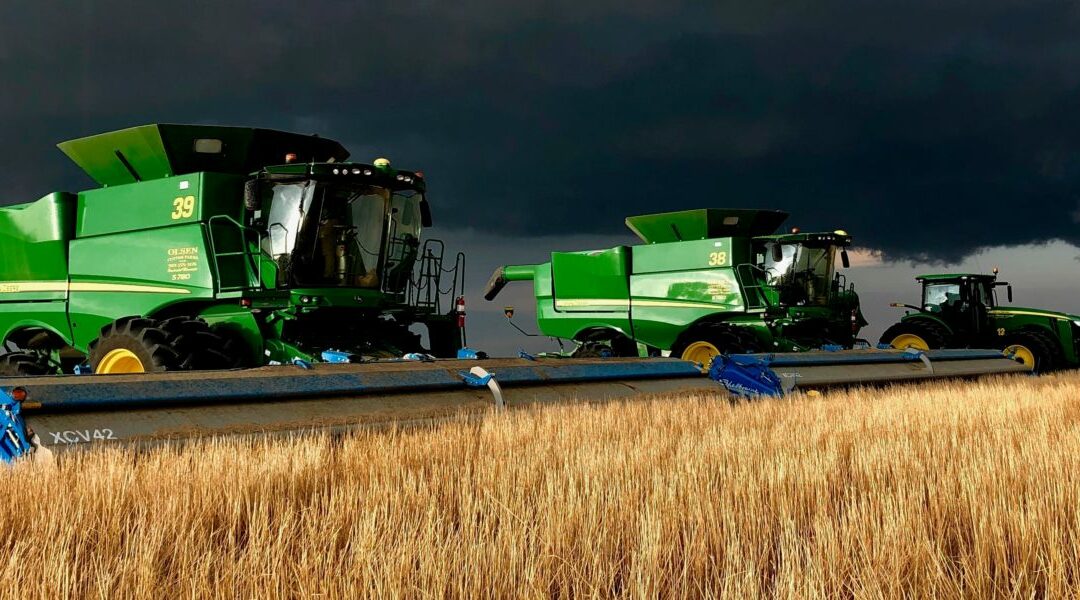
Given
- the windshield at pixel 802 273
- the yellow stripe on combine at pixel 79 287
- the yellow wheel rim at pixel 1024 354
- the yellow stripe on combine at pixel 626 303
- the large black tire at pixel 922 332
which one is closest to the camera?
the yellow stripe on combine at pixel 79 287

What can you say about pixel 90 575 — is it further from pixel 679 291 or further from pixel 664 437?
pixel 679 291

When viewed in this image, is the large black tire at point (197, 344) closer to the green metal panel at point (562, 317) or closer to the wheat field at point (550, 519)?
the wheat field at point (550, 519)

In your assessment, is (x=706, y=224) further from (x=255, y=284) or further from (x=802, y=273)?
(x=255, y=284)

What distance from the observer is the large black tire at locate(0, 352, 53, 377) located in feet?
28.4

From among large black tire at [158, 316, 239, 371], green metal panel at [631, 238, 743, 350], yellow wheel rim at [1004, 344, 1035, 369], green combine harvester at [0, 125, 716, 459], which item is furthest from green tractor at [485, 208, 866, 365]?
large black tire at [158, 316, 239, 371]

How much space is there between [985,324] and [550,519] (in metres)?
15.2

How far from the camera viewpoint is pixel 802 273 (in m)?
13.4

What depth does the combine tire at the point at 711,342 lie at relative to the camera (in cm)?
1239

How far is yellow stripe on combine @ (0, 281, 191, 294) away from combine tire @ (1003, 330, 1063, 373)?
1292 centimetres

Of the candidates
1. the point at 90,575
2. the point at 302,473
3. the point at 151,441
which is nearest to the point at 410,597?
the point at 90,575

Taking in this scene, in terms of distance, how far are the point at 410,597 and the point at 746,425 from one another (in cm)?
386

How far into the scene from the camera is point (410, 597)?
204cm

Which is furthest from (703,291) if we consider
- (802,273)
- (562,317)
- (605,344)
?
(562,317)

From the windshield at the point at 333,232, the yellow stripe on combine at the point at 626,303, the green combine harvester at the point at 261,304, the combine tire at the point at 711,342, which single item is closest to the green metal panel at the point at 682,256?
the yellow stripe on combine at the point at 626,303
